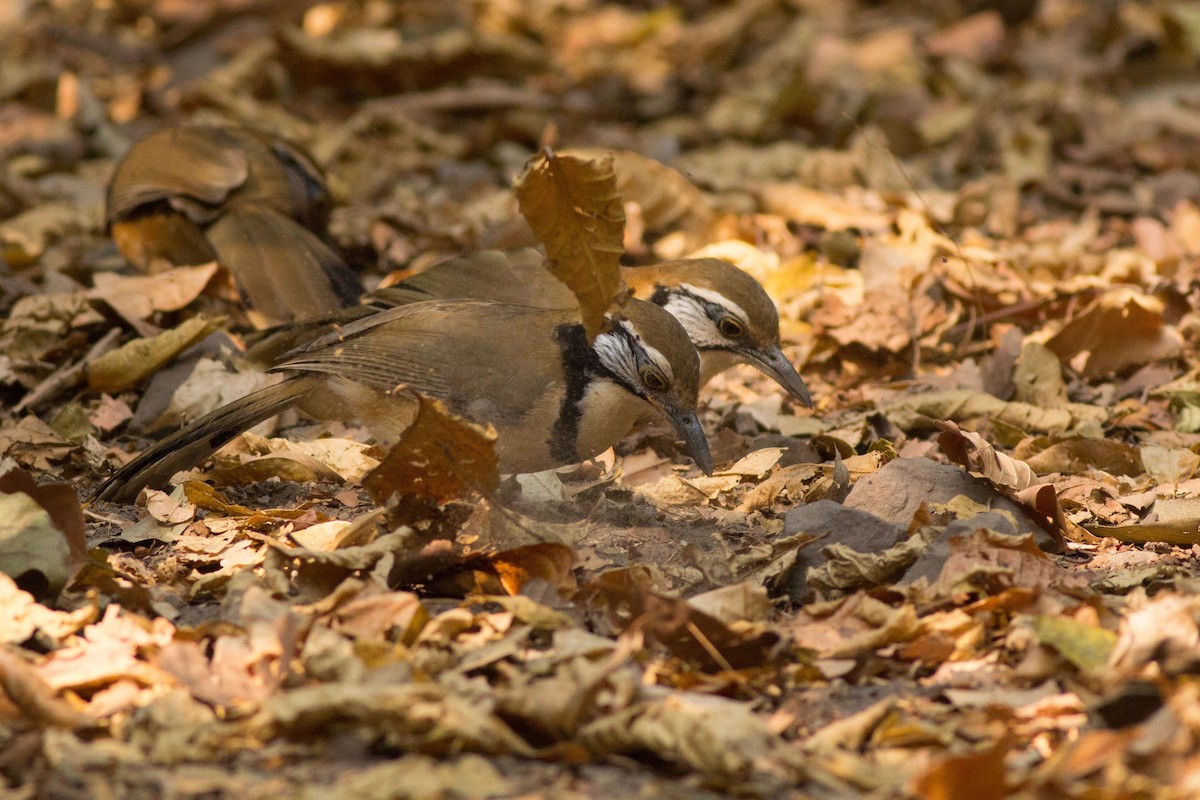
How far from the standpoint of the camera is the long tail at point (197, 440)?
4.54m

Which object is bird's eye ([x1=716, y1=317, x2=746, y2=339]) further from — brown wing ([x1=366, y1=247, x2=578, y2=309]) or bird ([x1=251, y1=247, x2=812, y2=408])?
brown wing ([x1=366, y1=247, x2=578, y2=309])

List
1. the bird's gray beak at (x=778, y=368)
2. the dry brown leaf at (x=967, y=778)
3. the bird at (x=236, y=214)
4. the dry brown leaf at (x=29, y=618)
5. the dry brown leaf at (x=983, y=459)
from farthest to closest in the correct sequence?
the bird at (x=236, y=214) < the bird's gray beak at (x=778, y=368) < the dry brown leaf at (x=983, y=459) < the dry brown leaf at (x=29, y=618) < the dry brown leaf at (x=967, y=778)

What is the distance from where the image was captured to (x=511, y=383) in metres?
4.56

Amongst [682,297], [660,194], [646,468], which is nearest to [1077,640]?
[646,468]

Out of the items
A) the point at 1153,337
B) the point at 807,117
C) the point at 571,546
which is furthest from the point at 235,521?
the point at 807,117

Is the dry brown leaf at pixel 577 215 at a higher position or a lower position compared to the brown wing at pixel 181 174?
higher

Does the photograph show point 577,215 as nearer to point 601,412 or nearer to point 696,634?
point 601,412

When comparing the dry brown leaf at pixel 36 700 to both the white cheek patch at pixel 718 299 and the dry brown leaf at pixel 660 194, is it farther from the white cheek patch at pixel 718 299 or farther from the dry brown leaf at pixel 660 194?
the dry brown leaf at pixel 660 194

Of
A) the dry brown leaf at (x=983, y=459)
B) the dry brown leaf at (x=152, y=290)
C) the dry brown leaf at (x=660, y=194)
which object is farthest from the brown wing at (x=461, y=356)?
the dry brown leaf at (x=660, y=194)

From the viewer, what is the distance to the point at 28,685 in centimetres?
294

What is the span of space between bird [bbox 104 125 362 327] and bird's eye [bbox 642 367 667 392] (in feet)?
6.58

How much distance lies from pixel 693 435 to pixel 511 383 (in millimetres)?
614

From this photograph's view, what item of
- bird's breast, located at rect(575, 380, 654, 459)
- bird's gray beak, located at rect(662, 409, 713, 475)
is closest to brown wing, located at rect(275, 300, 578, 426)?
bird's breast, located at rect(575, 380, 654, 459)

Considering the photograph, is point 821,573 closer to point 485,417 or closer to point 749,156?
point 485,417
